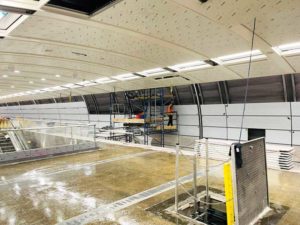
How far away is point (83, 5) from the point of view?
127 inches

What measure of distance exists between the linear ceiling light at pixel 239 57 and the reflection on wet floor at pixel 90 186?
2.97 m

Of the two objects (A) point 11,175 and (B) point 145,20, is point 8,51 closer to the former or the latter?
(A) point 11,175

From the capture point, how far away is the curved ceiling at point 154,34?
9.90 ft

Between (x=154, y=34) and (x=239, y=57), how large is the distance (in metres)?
2.78

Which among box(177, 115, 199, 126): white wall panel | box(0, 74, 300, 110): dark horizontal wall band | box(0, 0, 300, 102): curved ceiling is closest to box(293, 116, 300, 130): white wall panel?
box(0, 74, 300, 110): dark horizontal wall band

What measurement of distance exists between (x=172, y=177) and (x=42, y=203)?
293 centimetres

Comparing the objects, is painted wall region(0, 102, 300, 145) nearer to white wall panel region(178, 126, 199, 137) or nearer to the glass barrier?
white wall panel region(178, 126, 199, 137)

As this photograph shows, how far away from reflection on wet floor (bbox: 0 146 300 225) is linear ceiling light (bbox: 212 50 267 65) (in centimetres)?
297

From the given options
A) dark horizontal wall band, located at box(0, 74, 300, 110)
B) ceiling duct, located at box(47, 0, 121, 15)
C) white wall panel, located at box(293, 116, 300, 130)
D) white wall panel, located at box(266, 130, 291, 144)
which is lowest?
white wall panel, located at box(266, 130, 291, 144)

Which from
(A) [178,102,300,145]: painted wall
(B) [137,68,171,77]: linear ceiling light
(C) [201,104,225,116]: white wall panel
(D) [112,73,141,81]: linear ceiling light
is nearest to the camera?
(B) [137,68,171,77]: linear ceiling light

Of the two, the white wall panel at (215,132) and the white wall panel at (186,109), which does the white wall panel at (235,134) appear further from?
the white wall panel at (186,109)

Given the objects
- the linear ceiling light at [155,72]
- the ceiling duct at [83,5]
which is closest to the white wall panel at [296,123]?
the linear ceiling light at [155,72]

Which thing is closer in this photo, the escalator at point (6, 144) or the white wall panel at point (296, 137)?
the white wall panel at point (296, 137)

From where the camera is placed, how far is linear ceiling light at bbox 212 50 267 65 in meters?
5.46
